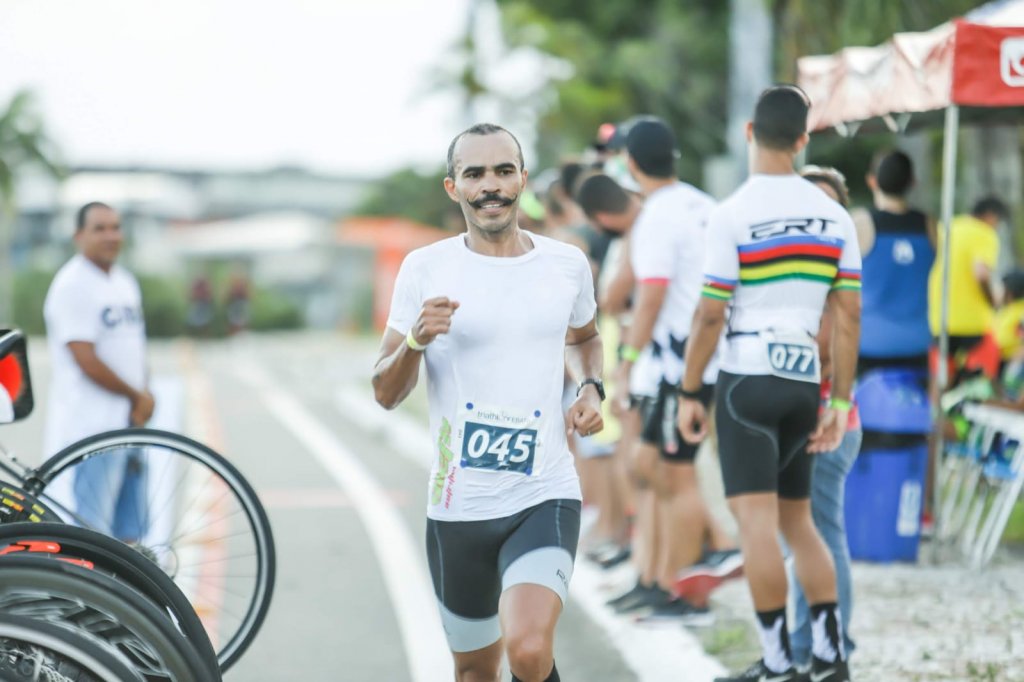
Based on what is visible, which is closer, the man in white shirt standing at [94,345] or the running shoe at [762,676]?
the running shoe at [762,676]

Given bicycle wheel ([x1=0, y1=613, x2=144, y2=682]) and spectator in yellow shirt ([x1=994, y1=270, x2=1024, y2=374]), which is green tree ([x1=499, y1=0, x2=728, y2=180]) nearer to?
spectator in yellow shirt ([x1=994, y1=270, x2=1024, y2=374])

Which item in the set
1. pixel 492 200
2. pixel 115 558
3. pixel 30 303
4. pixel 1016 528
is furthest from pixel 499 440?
pixel 30 303

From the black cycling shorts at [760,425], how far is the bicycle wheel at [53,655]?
2.44 m

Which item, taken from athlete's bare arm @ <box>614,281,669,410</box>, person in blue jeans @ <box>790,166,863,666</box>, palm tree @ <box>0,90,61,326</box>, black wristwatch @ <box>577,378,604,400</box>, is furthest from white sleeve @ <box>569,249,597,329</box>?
palm tree @ <box>0,90,61,326</box>

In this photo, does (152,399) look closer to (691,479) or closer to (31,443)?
(691,479)

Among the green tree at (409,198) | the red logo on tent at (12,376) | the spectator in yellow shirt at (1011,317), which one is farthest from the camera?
the green tree at (409,198)

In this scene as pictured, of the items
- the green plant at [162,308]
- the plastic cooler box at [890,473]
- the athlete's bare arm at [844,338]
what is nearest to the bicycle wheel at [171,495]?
the athlete's bare arm at [844,338]

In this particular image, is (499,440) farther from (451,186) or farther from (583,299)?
(451,186)

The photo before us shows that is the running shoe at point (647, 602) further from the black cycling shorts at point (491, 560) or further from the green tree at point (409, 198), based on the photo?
the green tree at point (409, 198)

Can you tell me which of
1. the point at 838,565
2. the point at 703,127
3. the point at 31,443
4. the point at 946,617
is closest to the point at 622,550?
the point at 946,617

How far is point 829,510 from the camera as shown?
5504mm

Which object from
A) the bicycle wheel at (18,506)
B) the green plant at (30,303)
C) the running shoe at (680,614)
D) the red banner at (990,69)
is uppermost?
the green plant at (30,303)

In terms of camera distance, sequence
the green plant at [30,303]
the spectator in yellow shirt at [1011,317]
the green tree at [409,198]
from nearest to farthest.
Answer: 1. the spectator in yellow shirt at [1011,317]
2. the green plant at [30,303]
3. the green tree at [409,198]

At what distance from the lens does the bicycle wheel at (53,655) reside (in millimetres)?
3279
